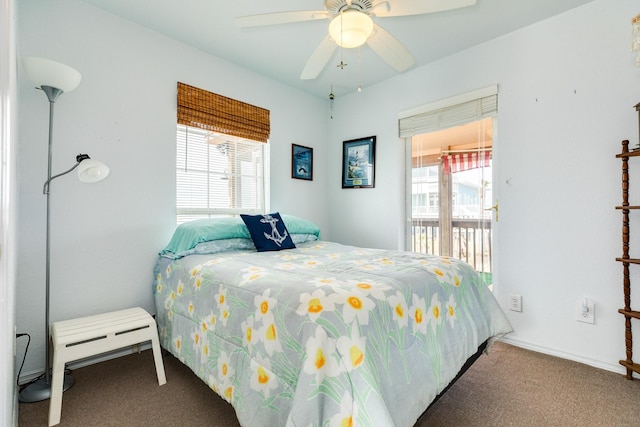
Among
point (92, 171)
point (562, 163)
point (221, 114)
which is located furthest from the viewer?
point (221, 114)

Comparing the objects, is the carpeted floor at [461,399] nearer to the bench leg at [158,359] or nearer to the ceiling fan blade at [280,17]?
the bench leg at [158,359]

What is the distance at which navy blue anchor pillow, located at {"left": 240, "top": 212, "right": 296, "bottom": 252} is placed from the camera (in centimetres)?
239

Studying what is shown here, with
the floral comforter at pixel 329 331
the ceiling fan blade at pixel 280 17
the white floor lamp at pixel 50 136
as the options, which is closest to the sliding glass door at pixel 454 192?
the floral comforter at pixel 329 331

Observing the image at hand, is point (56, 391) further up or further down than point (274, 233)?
further down

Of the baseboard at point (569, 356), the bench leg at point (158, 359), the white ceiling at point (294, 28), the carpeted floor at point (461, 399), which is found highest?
the white ceiling at point (294, 28)

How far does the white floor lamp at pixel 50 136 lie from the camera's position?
1644mm

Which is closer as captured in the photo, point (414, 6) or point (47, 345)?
point (414, 6)

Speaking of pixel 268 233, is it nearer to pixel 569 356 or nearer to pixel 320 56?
pixel 320 56

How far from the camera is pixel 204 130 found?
273 centimetres

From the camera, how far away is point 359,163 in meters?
3.50

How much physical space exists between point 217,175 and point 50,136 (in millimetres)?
1228

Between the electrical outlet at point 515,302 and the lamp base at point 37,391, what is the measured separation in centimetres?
307

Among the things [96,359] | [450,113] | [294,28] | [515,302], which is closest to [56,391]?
[96,359]

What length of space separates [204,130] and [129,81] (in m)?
0.64
